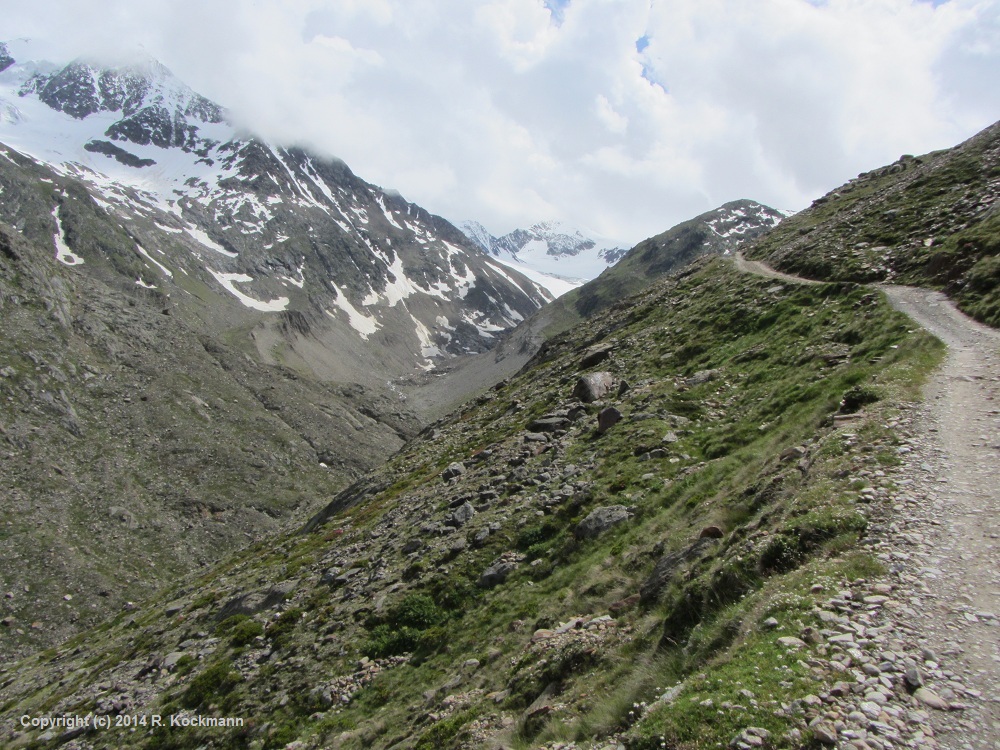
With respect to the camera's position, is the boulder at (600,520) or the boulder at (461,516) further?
the boulder at (461,516)

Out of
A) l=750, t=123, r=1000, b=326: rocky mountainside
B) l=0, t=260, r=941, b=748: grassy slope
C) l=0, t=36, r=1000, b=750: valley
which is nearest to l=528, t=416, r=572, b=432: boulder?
l=0, t=36, r=1000, b=750: valley

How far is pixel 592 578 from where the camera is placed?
638 inches

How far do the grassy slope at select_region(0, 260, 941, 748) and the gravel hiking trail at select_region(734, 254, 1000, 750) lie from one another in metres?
0.71

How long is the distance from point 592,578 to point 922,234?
3962cm

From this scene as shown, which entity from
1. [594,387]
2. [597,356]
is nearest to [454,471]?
[594,387]

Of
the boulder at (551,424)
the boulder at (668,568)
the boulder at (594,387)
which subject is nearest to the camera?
the boulder at (668,568)

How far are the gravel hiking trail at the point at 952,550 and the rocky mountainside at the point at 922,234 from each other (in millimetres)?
13393

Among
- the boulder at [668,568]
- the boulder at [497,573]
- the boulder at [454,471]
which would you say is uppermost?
the boulder at [454,471]

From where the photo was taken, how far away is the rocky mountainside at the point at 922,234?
30.0m

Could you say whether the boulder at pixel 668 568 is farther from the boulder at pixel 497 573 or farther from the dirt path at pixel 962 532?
the boulder at pixel 497 573

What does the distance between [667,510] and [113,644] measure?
46.4 m

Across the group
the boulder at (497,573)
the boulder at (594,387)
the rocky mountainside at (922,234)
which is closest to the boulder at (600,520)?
the boulder at (497,573)

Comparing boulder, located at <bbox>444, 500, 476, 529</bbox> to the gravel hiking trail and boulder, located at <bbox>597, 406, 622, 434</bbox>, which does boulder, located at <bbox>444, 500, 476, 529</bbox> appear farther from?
the gravel hiking trail

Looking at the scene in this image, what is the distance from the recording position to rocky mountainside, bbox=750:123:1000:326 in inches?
1180
